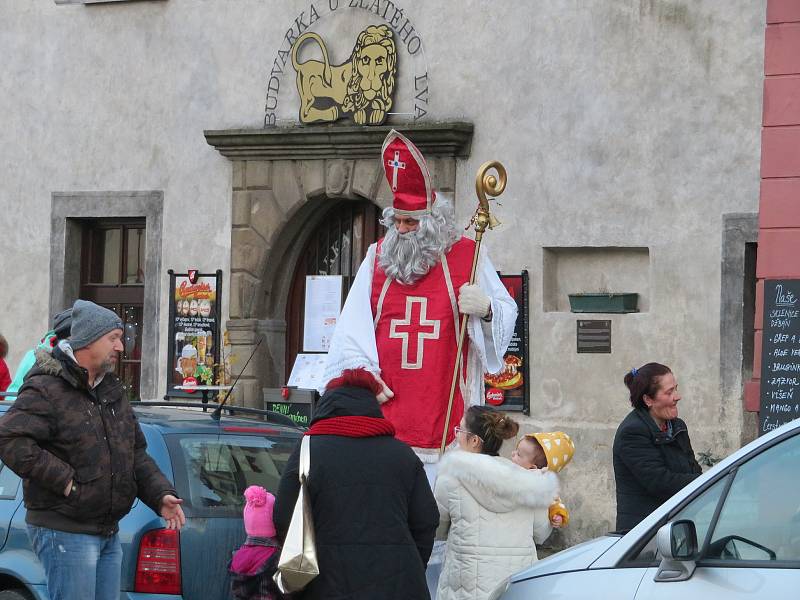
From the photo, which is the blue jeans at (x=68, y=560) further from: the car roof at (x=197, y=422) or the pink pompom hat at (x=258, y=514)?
the car roof at (x=197, y=422)

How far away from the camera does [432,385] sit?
7605mm

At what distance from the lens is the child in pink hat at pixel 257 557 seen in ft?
19.3

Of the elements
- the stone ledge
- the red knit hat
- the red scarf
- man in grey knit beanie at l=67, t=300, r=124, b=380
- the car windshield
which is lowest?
the car windshield

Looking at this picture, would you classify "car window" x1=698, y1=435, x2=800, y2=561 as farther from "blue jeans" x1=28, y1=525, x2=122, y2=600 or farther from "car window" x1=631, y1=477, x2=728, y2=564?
"blue jeans" x1=28, y1=525, x2=122, y2=600

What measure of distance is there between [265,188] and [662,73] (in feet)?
12.7

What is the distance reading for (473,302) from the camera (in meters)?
7.53

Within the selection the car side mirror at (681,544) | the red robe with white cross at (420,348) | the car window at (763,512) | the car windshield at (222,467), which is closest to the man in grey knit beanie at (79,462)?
the car windshield at (222,467)

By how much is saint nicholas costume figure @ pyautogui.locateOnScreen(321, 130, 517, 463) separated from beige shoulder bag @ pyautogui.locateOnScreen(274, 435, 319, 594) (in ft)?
6.49

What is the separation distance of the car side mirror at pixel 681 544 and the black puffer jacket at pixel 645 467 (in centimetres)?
228

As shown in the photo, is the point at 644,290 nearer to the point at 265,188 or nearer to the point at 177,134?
the point at 265,188

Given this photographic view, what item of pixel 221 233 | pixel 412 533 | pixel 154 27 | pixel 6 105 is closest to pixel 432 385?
pixel 412 533

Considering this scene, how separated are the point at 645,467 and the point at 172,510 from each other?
231 cm

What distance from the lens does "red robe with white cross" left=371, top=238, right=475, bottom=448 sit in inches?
299

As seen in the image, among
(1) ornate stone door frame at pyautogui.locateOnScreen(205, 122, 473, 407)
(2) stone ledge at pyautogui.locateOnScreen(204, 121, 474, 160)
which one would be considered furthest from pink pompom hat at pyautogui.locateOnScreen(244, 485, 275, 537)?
(1) ornate stone door frame at pyautogui.locateOnScreen(205, 122, 473, 407)
